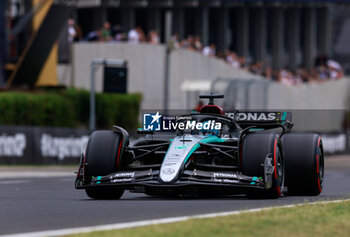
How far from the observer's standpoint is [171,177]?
11734mm

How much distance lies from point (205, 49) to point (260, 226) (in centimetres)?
3352

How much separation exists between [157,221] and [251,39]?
48593 millimetres

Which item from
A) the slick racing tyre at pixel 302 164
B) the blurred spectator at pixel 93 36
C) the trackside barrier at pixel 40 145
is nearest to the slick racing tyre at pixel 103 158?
the slick racing tyre at pixel 302 164

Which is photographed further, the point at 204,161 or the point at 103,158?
the point at 204,161

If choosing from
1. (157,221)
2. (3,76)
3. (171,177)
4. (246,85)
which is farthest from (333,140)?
(157,221)

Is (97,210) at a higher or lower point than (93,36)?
lower

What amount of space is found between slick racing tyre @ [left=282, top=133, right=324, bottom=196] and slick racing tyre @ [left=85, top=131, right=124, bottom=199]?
2.44m

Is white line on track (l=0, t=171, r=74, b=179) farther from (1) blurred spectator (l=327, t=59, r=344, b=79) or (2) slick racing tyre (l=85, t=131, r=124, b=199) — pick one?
(1) blurred spectator (l=327, t=59, r=344, b=79)

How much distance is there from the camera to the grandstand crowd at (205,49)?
3650 centimetres

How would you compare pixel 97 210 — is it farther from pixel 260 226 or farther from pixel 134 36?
pixel 134 36

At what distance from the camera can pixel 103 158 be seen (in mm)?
12578

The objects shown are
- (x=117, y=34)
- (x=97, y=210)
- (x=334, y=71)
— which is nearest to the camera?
A: (x=97, y=210)

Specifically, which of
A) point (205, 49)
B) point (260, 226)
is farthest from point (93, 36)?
point (260, 226)

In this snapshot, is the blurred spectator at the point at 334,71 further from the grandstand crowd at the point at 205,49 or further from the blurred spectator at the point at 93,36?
the blurred spectator at the point at 93,36
